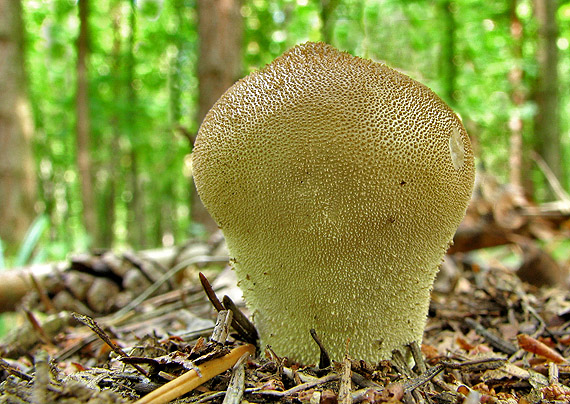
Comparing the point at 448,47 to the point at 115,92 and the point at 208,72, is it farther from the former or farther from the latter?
the point at 115,92

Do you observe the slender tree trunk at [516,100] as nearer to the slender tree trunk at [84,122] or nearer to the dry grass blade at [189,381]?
the slender tree trunk at [84,122]

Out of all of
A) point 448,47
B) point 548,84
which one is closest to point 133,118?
point 448,47

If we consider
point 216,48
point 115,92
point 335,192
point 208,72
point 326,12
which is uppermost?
point 326,12

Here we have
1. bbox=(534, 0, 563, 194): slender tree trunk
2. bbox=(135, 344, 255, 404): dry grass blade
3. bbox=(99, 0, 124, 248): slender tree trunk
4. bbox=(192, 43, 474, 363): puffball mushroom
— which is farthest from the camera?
bbox=(99, 0, 124, 248): slender tree trunk

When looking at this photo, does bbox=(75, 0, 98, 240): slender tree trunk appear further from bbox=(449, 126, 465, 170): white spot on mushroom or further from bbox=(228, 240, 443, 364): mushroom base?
bbox=(449, 126, 465, 170): white spot on mushroom

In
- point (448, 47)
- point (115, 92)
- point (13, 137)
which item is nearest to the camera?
point (13, 137)

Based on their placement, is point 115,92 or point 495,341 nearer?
point 495,341

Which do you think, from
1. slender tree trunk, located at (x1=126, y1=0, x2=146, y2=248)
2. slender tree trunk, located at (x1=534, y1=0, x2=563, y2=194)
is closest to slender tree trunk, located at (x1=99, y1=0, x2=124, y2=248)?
slender tree trunk, located at (x1=126, y1=0, x2=146, y2=248)

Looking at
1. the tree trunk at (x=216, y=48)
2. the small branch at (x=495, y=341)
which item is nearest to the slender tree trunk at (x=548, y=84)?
the tree trunk at (x=216, y=48)
